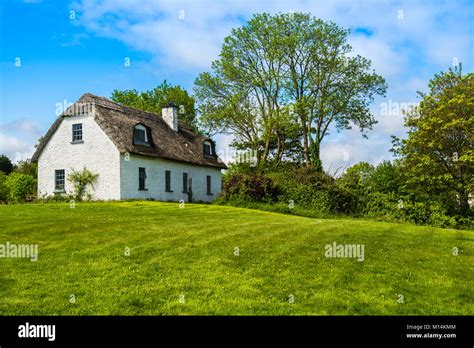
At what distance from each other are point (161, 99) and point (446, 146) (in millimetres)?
34895

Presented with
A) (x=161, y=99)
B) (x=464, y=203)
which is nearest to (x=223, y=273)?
(x=464, y=203)

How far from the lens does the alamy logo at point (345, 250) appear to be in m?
11.7

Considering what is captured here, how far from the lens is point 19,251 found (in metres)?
11.1

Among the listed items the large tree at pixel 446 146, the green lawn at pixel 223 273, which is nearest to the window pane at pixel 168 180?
the large tree at pixel 446 146

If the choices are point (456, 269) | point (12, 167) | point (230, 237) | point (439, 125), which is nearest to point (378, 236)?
point (456, 269)

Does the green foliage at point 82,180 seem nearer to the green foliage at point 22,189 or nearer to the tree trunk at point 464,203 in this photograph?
the green foliage at point 22,189

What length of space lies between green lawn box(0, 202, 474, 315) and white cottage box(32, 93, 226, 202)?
45.8 feet

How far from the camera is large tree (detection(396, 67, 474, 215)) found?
28.1m

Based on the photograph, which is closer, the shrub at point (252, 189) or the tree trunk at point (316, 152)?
the shrub at point (252, 189)

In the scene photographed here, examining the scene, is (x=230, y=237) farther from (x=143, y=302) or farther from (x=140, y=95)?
(x=140, y=95)

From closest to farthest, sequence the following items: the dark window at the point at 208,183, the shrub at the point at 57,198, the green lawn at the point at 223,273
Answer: the green lawn at the point at 223,273 → the shrub at the point at 57,198 → the dark window at the point at 208,183

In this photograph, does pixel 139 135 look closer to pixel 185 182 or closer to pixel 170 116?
pixel 185 182

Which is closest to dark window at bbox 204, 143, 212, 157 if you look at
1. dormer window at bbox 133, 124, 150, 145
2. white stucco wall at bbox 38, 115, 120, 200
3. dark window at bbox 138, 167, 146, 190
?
dormer window at bbox 133, 124, 150, 145
